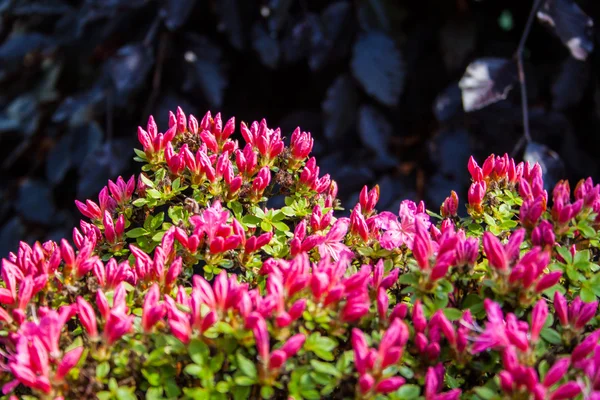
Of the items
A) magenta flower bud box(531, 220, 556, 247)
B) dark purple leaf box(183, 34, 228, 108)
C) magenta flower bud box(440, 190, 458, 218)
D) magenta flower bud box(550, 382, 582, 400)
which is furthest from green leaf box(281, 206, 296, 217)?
dark purple leaf box(183, 34, 228, 108)

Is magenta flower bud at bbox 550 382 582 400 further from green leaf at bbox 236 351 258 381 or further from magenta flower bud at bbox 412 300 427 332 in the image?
green leaf at bbox 236 351 258 381

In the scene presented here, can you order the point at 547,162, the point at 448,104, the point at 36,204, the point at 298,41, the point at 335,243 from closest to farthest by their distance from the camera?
the point at 335,243
the point at 547,162
the point at 448,104
the point at 298,41
the point at 36,204

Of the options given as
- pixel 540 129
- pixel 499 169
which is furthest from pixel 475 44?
pixel 499 169

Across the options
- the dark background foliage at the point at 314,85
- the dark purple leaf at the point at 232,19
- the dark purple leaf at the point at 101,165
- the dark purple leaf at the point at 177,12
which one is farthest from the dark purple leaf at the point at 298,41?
the dark purple leaf at the point at 101,165

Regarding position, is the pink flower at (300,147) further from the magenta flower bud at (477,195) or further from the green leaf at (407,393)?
the green leaf at (407,393)

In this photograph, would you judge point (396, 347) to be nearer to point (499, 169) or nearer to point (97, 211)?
point (499, 169)

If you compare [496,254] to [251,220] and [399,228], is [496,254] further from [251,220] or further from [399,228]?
[251,220]

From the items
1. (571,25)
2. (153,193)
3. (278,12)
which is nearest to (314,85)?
(278,12)
